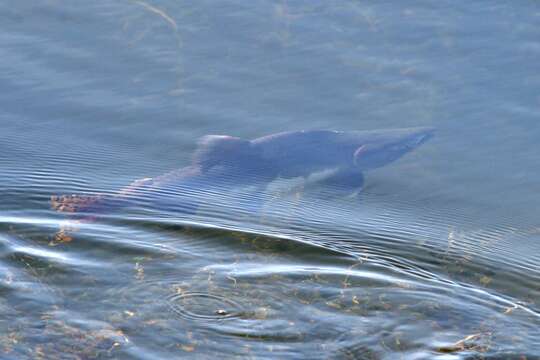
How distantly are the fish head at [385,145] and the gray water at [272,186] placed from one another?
0.09 meters

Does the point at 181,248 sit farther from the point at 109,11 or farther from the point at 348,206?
the point at 109,11

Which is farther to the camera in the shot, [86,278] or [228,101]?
[228,101]

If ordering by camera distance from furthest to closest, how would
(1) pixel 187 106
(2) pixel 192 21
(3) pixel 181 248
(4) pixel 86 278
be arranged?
(2) pixel 192 21
(1) pixel 187 106
(3) pixel 181 248
(4) pixel 86 278

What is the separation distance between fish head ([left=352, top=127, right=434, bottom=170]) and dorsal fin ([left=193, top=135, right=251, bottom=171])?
2.94 ft

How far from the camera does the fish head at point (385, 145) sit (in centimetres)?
830

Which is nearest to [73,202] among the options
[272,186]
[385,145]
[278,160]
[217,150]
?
[217,150]

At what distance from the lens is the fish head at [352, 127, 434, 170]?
8.30 meters

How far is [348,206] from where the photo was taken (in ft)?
25.1

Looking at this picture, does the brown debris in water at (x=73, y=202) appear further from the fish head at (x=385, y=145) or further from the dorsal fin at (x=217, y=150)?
the fish head at (x=385, y=145)

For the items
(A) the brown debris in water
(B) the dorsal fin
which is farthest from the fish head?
(A) the brown debris in water

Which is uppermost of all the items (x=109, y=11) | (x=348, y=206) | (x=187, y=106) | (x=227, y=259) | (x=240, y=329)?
(x=109, y=11)

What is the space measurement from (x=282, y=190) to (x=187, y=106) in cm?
135

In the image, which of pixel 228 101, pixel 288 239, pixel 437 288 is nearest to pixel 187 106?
pixel 228 101

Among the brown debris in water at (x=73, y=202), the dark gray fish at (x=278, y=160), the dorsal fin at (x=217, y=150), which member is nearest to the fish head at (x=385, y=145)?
the dark gray fish at (x=278, y=160)
